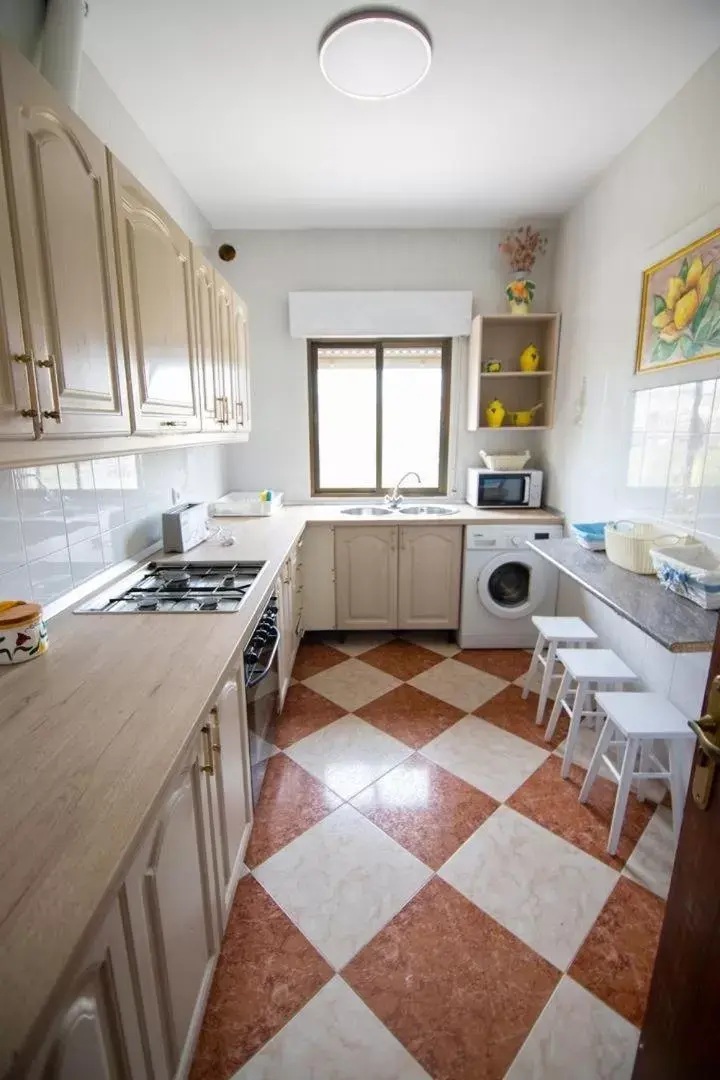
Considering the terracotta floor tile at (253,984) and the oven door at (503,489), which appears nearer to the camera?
the terracotta floor tile at (253,984)

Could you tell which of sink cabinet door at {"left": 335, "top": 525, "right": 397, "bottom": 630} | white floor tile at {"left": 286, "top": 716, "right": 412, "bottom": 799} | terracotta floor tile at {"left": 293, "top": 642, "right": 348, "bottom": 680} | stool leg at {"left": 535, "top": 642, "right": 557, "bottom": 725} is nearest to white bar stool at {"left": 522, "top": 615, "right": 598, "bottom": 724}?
stool leg at {"left": 535, "top": 642, "right": 557, "bottom": 725}

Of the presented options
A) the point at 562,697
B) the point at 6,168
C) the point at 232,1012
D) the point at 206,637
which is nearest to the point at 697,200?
the point at 562,697

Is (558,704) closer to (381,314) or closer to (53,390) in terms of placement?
(53,390)

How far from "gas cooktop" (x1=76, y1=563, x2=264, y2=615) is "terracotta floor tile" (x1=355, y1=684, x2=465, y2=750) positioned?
0.98 m

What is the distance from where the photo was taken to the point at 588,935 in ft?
4.30

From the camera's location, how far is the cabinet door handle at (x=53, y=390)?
0.92 metres

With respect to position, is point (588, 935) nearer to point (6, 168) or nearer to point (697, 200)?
point (6, 168)

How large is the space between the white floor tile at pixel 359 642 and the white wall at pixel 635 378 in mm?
1161

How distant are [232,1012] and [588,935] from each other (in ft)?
3.17

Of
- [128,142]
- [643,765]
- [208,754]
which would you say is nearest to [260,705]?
[208,754]

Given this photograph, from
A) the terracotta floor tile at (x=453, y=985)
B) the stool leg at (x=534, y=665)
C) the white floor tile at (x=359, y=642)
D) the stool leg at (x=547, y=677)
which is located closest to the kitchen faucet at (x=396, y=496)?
the white floor tile at (x=359, y=642)

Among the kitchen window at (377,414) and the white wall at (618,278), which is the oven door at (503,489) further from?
the kitchen window at (377,414)

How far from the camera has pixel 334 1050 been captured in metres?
1.08

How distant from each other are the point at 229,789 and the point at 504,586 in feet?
7.06
